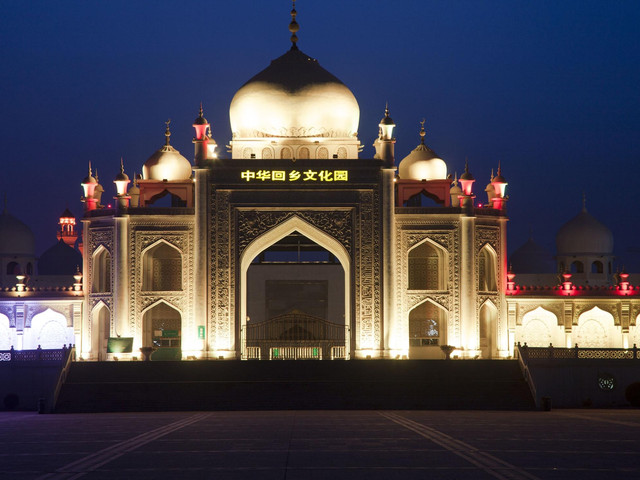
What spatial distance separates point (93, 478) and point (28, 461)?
177cm

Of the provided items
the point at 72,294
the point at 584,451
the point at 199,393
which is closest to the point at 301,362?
the point at 199,393

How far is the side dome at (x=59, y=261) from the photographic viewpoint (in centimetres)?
3516

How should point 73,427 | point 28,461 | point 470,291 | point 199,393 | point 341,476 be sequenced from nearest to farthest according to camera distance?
point 341,476 < point 28,461 < point 73,427 < point 199,393 < point 470,291

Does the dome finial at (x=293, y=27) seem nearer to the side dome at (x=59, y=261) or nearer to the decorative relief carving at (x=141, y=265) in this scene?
the decorative relief carving at (x=141, y=265)

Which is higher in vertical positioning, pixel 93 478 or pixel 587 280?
pixel 587 280

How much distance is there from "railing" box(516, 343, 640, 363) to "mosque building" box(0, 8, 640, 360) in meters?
3.26

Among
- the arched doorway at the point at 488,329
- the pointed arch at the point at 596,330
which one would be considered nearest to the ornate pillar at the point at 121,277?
the arched doorway at the point at 488,329

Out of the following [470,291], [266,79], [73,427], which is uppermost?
[266,79]

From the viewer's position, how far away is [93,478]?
10125mm

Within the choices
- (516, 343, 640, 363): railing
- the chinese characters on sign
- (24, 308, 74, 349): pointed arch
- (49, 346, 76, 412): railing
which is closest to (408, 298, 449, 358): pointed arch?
the chinese characters on sign

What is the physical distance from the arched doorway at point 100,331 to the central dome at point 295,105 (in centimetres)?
607

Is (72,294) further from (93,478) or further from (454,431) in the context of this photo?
(93,478)

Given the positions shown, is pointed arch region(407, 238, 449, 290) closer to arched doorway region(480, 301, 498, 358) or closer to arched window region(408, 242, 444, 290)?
arched window region(408, 242, 444, 290)

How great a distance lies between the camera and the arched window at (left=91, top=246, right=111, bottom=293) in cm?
2786
